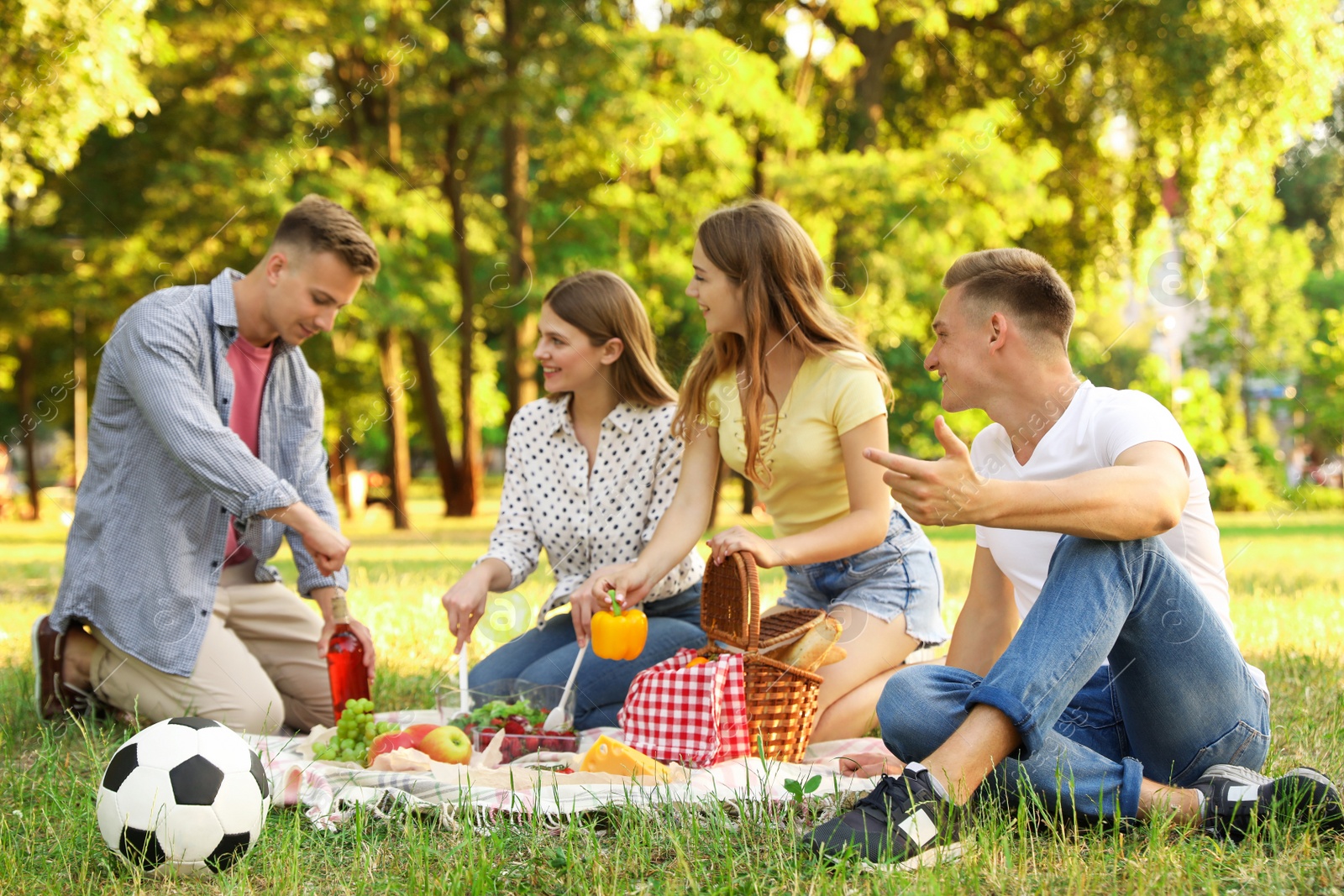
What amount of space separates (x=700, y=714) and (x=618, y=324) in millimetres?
1528

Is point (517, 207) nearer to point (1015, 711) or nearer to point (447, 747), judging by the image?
point (447, 747)

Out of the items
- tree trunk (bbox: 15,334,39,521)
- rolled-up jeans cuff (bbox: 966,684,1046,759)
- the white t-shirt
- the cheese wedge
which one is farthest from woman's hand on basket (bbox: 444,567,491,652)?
tree trunk (bbox: 15,334,39,521)

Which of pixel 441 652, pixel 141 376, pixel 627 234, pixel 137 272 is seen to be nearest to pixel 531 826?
pixel 141 376

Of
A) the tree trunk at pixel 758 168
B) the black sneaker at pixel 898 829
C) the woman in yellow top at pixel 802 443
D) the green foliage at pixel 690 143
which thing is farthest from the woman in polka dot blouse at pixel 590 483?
the tree trunk at pixel 758 168

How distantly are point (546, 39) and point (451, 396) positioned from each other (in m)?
12.6

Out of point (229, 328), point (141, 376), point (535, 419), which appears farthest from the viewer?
point (535, 419)

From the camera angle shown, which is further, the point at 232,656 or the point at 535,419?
the point at 535,419

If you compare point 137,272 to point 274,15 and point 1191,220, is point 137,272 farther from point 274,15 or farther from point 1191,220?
point 1191,220

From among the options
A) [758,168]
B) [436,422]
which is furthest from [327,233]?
[436,422]

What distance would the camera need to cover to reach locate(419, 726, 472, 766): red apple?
318 cm

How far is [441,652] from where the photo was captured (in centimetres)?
524

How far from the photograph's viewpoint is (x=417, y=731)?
333 centimetres

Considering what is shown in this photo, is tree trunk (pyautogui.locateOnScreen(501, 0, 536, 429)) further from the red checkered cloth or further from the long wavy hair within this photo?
the red checkered cloth

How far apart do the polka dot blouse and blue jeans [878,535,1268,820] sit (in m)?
1.56
